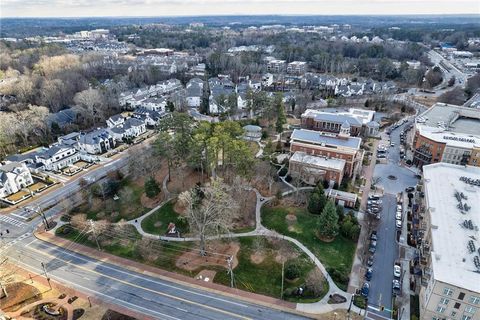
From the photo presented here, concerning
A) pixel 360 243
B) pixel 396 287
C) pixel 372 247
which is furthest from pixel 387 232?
pixel 396 287

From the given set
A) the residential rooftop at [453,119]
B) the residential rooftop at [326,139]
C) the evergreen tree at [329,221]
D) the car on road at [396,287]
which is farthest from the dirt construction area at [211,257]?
the residential rooftop at [453,119]

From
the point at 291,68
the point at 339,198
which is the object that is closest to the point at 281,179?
the point at 339,198

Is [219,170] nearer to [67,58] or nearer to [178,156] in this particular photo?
[178,156]

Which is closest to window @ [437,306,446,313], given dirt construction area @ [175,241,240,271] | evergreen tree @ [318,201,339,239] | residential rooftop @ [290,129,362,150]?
evergreen tree @ [318,201,339,239]

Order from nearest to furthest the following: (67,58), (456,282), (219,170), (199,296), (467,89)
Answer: (456,282) < (199,296) < (219,170) < (467,89) < (67,58)

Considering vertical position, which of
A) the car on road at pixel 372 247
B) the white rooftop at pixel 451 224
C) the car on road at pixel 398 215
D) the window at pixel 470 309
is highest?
the white rooftop at pixel 451 224

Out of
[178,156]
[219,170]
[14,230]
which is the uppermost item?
[178,156]

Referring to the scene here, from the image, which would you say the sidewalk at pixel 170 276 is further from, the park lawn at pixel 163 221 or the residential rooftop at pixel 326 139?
the residential rooftop at pixel 326 139
